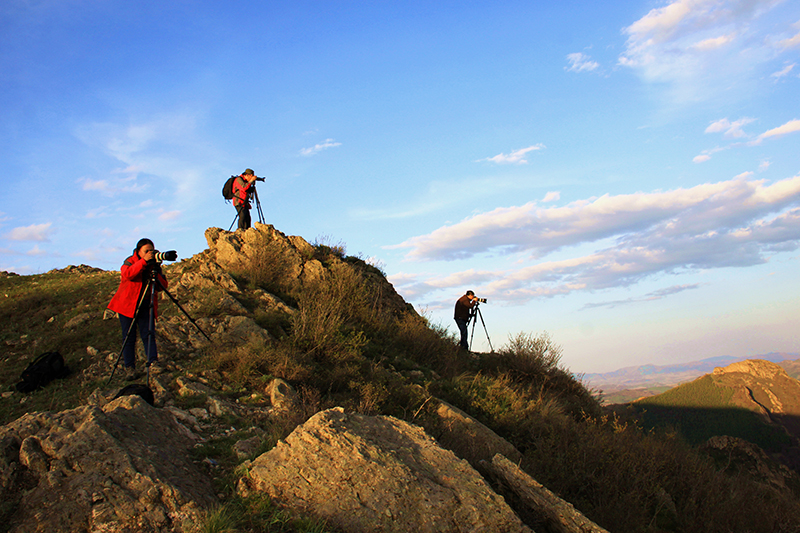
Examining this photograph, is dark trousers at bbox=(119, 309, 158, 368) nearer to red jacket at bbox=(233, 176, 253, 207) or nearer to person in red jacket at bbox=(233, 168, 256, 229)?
person in red jacket at bbox=(233, 168, 256, 229)

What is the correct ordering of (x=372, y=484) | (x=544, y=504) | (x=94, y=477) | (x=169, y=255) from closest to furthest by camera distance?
(x=94, y=477) < (x=372, y=484) < (x=544, y=504) < (x=169, y=255)

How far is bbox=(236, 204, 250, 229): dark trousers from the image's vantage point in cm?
1404

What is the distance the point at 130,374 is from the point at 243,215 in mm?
7814

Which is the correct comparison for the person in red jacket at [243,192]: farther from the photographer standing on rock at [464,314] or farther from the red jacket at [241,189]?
the photographer standing on rock at [464,314]

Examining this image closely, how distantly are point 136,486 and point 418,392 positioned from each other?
546 cm

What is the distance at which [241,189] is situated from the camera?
46.0 ft

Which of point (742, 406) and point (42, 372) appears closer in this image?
point (42, 372)

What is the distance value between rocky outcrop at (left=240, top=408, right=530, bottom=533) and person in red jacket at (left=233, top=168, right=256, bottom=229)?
10.6m

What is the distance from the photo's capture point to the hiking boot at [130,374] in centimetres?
A: 704

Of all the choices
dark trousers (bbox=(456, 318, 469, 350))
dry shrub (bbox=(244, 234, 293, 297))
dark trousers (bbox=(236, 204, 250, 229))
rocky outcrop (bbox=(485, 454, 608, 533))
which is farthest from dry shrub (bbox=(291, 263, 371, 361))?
dark trousers (bbox=(456, 318, 469, 350))

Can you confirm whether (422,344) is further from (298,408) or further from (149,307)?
(149,307)

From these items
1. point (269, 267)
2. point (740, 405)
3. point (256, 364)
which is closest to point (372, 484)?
point (256, 364)

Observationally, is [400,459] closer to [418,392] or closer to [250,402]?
[250,402]

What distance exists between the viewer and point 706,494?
320 inches
